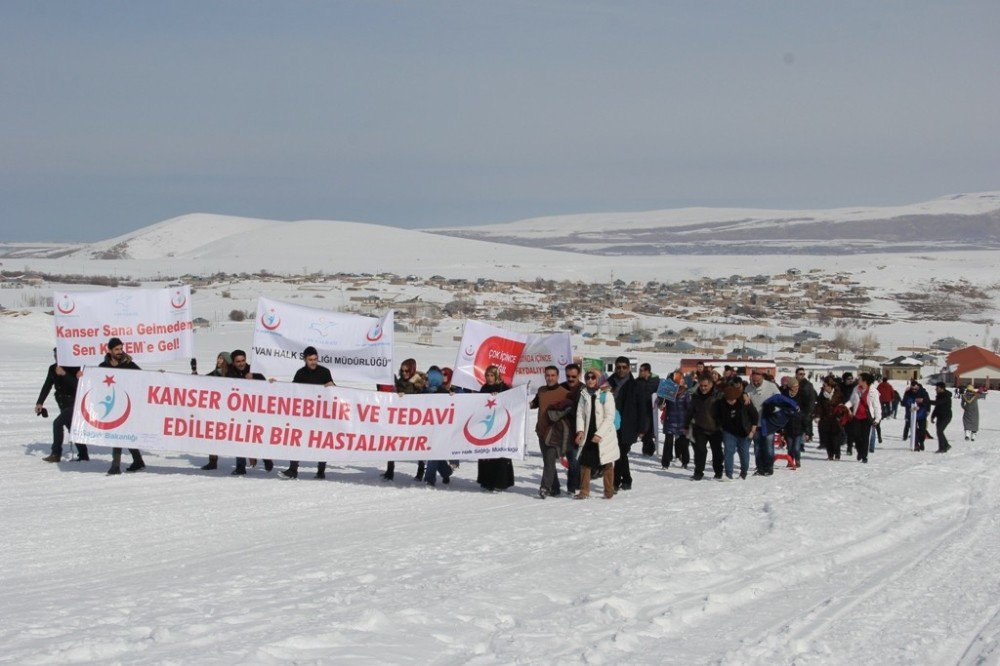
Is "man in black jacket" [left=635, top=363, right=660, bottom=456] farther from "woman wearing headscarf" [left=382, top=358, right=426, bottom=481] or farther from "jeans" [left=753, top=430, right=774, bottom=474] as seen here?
"woman wearing headscarf" [left=382, top=358, right=426, bottom=481]

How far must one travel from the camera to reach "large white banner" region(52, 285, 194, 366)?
46.1 ft

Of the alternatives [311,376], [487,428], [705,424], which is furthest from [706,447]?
[311,376]

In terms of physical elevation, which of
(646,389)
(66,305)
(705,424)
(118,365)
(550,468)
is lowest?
(550,468)

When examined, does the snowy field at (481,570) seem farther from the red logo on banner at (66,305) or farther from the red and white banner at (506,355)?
the red and white banner at (506,355)

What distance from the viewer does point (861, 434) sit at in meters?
17.2

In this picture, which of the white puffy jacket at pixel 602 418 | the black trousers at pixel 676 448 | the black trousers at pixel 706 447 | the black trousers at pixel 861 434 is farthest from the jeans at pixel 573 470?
the black trousers at pixel 861 434

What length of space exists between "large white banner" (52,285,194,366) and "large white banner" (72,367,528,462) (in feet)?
6.61

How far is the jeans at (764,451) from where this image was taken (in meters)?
14.6

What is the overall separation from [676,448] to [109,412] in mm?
7729

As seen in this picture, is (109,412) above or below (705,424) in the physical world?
above

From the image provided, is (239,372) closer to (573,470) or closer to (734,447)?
(573,470)

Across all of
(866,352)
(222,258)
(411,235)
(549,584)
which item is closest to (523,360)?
(549,584)

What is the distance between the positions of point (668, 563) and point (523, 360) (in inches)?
332

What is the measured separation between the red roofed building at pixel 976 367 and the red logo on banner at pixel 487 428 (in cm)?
3865
